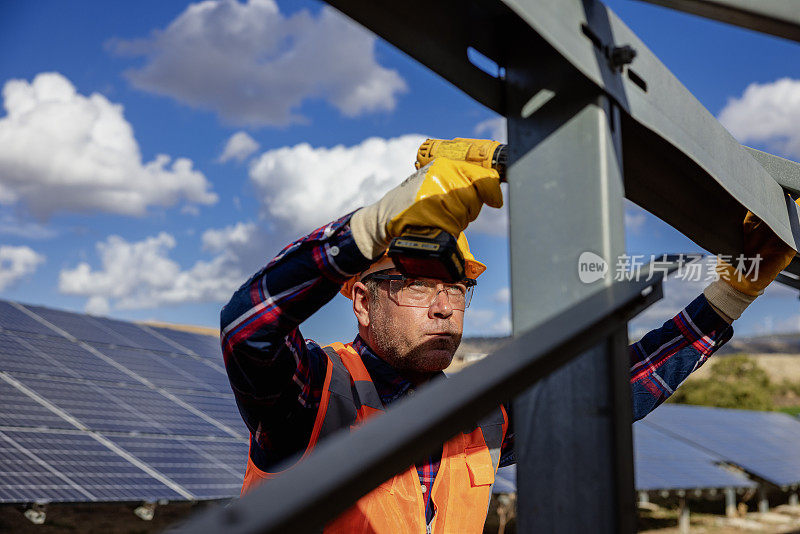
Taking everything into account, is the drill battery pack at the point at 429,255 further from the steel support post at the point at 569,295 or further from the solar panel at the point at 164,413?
the solar panel at the point at 164,413

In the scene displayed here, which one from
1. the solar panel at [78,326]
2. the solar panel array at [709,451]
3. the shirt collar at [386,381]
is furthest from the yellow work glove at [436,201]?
the solar panel at [78,326]

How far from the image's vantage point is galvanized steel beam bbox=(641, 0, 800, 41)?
1.18 meters

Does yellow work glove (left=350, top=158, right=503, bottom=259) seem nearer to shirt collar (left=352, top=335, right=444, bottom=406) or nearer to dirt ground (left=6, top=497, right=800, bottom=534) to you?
shirt collar (left=352, top=335, right=444, bottom=406)

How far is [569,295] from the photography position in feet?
3.72

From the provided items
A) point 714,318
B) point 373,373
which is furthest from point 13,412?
point 714,318

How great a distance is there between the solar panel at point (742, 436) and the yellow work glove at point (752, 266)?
12.8m

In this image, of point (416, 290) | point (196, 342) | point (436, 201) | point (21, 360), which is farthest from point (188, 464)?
point (436, 201)

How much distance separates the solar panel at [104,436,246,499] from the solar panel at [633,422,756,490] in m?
6.19

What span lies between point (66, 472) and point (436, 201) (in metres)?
6.17

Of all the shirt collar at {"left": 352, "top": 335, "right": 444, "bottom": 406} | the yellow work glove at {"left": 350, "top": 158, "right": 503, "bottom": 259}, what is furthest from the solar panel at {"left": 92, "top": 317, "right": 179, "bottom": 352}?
the yellow work glove at {"left": 350, "top": 158, "right": 503, "bottom": 259}

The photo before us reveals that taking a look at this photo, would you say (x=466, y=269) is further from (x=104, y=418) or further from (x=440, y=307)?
(x=104, y=418)

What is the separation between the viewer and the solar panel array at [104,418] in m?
6.32

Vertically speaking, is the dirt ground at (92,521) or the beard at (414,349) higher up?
the beard at (414,349)

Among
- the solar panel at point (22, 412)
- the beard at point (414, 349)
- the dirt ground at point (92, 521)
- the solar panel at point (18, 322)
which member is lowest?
the dirt ground at point (92, 521)
